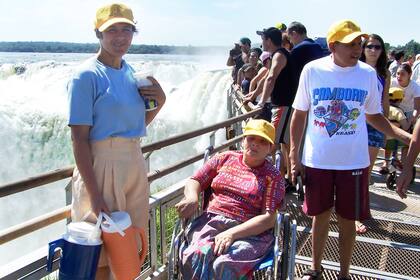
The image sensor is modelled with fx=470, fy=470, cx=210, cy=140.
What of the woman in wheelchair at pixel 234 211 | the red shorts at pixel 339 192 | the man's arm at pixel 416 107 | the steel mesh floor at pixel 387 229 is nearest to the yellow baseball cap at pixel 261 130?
the woman in wheelchair at pixel 234 211

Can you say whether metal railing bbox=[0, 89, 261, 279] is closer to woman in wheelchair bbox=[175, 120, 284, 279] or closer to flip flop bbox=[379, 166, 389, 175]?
woman in wheelchair bbox=[175, 120, 284, 279]

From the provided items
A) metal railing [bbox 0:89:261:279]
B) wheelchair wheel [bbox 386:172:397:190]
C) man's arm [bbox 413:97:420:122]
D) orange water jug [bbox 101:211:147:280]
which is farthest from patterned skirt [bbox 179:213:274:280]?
man's arm [bbox 413:97:420:122]

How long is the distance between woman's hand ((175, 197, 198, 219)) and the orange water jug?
0.56 metres

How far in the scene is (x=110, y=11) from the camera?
2.25m

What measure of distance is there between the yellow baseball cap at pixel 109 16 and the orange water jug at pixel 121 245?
0.91m

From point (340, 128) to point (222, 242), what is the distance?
1.04m

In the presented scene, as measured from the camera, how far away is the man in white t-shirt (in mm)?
2920

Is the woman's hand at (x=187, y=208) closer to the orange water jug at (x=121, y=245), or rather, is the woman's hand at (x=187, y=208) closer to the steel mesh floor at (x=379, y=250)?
the orange water jug at (x=121, y=245)

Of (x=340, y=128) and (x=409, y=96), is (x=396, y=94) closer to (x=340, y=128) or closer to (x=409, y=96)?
(x=409, y=96)

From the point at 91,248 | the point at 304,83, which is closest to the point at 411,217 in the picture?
the point at 304,83

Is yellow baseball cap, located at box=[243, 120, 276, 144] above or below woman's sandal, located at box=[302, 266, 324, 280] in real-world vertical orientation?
above

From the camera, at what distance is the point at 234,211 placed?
2906mm

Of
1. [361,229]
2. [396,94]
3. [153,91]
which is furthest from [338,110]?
[396,94]

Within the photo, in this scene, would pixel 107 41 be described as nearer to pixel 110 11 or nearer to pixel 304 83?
pixel 110 11
